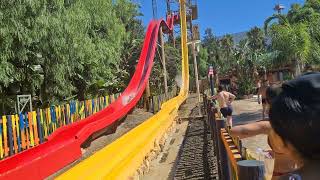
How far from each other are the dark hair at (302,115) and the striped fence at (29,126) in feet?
32.6

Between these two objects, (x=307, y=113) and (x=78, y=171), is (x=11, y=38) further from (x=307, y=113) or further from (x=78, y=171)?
(x=307, y=113)

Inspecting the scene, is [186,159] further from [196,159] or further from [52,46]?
[52,46]

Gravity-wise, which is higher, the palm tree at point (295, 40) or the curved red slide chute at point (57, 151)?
the palm tree at point (295, 40)

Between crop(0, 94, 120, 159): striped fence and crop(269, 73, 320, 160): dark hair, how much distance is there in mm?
9924

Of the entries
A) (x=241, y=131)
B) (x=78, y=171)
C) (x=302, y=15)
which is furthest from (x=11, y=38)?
(x=302, y=15)

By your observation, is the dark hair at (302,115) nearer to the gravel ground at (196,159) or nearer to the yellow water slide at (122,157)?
the yellow water slide at (122,157)

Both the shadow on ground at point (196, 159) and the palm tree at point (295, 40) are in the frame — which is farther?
the palm tree at point (295, 40)

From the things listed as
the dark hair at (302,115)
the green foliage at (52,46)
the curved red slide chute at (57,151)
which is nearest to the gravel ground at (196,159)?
the curved red slide chute at (57,151)

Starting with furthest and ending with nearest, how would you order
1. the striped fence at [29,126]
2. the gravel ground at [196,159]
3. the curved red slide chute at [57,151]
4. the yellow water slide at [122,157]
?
1. the striped fence at [29,126]
2. the gravel ground at [196,159]
3. the curved red slide chute at [57,151]
4. the yellow water slide at [122,157]

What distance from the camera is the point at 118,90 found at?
88.3ft

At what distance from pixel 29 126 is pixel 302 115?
36.4 ft

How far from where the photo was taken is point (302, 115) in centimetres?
127

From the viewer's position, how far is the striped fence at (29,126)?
10828 millimetres

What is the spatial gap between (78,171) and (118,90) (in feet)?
68.2
